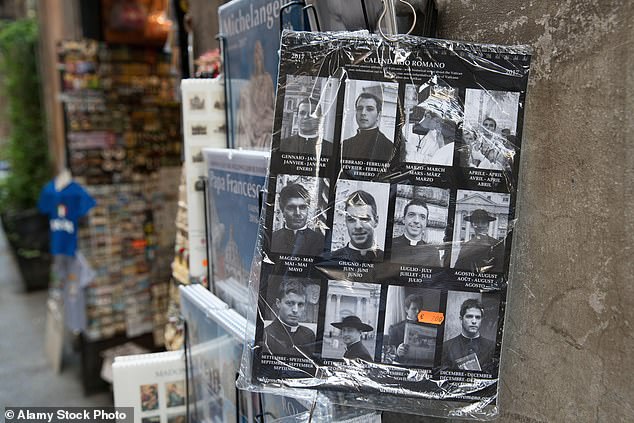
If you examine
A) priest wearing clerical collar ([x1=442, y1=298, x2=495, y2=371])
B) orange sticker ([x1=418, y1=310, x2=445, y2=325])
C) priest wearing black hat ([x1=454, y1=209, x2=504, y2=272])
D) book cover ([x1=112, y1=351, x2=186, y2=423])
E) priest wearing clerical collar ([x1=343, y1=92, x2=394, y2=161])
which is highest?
priest wearing clerical collar ([x1=343, y1=92, x2=394, y2=161])

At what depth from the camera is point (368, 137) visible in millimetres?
1047

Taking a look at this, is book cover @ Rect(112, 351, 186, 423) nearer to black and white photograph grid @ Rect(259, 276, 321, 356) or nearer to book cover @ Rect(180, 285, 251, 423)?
book cover @ Rect(180, 285, 251, 423)

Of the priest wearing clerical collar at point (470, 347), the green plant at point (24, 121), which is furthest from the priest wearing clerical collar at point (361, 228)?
the green plant at point (24, 121)

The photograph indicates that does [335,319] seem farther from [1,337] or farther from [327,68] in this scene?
[1,337]

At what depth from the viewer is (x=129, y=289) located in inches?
183

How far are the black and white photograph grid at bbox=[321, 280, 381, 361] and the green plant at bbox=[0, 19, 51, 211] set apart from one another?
25.0 ft

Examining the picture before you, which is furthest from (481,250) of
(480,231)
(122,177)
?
(122,177)

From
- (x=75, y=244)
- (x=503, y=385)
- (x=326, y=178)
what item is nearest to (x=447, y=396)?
(x=503, y=385)

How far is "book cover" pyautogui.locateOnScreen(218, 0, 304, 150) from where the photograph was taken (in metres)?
1.45

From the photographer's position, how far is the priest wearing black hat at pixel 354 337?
109 cm

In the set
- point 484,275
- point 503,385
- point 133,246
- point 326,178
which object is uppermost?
point 326,178

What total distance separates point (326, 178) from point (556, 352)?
2.06 feet

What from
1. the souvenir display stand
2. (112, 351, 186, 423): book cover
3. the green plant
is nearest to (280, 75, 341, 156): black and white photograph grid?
(112, 351, 186, 423): book cover

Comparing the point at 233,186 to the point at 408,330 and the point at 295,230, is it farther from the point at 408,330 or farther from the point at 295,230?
the point at 408,330
